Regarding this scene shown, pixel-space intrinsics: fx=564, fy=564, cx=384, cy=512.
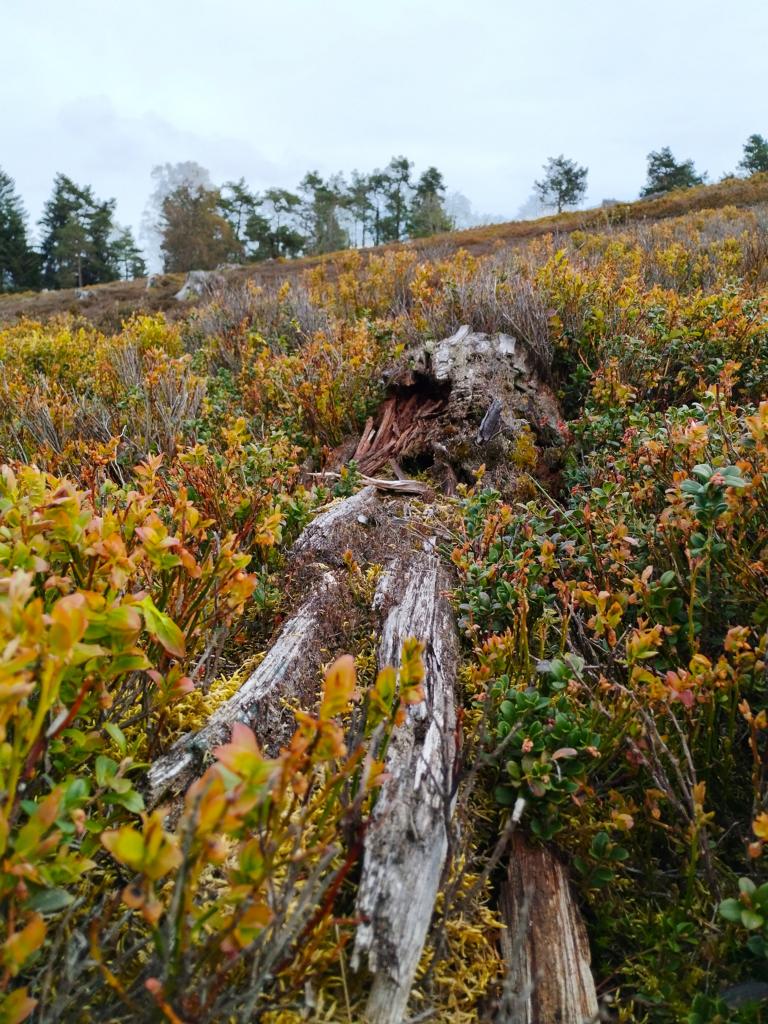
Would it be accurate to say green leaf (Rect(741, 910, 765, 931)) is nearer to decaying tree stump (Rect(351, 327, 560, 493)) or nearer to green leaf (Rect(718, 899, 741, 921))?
green leaf (Rect(718, 899, 741, 921))

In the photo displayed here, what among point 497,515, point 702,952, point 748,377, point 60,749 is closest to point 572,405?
point 748,377

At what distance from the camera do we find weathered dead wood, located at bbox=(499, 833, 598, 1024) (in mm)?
1064

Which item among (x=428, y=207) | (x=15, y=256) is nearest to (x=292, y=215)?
(x=428, y=207)

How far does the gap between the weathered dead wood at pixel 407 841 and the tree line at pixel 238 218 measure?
39218mm

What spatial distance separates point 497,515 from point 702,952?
1.46 metres

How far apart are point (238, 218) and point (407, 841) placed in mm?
53463

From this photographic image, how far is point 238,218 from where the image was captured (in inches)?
1843

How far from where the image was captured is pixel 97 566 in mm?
1245

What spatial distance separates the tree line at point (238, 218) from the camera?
37812mm

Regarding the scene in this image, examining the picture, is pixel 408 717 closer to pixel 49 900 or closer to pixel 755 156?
pixel 49 900

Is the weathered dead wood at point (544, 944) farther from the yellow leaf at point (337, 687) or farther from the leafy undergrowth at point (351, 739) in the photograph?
the yellow leaf at point (337, 687)

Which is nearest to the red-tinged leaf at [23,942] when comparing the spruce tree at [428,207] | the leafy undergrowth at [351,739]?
the leafy undergrowth at [351,739]

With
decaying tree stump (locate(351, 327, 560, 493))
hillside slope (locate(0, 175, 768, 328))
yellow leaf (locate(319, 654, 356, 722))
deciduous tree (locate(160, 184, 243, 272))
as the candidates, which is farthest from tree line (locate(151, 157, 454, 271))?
yellow leaf (locate(319, 654, 356, 722))

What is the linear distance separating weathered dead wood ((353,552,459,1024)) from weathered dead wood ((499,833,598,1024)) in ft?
0.63
